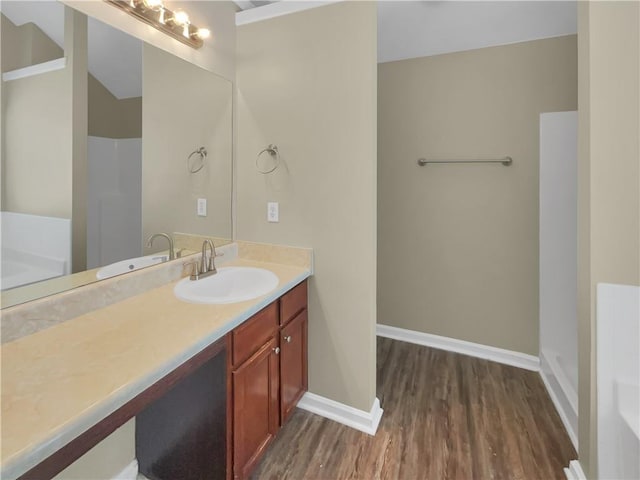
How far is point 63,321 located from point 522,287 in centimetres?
274

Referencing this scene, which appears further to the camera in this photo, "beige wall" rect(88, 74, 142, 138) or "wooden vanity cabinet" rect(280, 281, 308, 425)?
"wooden vanity cabinet" rect(280, 281, 308, 425)

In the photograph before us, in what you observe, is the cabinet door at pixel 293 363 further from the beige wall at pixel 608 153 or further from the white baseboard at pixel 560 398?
the white baseboard at pixel 560 398

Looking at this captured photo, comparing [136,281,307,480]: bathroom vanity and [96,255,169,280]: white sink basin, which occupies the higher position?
[96,255,169,280]: white sink basin

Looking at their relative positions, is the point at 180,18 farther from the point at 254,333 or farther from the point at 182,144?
the point at 254,333

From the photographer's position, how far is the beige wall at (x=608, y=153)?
1216mm

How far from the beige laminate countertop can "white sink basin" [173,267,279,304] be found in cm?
11

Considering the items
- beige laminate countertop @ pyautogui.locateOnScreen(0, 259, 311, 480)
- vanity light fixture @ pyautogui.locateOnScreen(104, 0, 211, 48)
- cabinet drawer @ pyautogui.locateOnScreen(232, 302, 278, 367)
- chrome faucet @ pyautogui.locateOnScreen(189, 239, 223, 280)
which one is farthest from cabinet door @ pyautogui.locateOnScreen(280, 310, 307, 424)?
vanity light fixture @ pyautogui.locateOnScreen(104, 0, 211, 48)

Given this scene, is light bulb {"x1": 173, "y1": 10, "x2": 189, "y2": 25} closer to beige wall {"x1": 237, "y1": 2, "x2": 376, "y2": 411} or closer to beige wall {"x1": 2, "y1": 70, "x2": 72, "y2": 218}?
beige wall {"x1": 237, "y1": 2, "x2": 376, "y2": 411}

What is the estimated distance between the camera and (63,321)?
108 centimetres

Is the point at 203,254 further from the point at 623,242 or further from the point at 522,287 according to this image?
the point at 522,287

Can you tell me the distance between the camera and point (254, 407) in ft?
4.36

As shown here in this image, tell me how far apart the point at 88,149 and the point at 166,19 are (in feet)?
2.47

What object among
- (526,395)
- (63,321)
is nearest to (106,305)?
(63,321)

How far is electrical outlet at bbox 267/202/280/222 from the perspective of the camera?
73.2 inches
